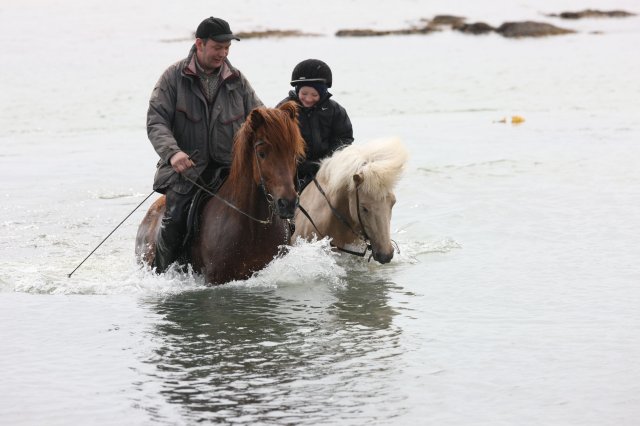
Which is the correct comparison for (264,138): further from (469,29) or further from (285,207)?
(469,29)

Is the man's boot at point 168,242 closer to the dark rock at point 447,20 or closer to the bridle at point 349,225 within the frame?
the bridle at point 349,225

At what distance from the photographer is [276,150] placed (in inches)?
296

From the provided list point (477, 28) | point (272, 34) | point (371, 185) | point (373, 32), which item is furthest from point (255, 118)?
point (373, 32)

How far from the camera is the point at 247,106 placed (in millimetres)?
8328

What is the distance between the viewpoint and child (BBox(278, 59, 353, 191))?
9148 mm

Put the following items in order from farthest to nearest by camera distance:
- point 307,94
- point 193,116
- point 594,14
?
point 594,14
point 307,94
point 193,116

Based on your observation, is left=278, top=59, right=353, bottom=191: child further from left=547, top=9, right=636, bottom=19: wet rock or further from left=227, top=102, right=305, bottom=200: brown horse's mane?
left=547, top=9, right=636, bottom=19: wet rock

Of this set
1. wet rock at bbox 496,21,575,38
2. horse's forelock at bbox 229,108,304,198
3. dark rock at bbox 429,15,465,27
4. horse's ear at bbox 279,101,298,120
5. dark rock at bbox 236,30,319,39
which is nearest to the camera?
horse's forelock at bbox 229,108,304,198

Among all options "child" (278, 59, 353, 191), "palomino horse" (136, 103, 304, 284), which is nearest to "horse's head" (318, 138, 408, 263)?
"child" (278, 59, 353, 191)

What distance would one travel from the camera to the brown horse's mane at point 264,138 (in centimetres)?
748

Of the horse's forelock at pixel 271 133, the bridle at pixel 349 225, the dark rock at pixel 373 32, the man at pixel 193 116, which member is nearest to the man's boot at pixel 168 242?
the man at pixel 193 116

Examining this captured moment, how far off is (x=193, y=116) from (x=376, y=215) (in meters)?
1.65

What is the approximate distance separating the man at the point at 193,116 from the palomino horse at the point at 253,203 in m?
0.23

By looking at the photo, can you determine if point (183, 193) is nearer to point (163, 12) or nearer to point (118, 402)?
point (118, 402)
